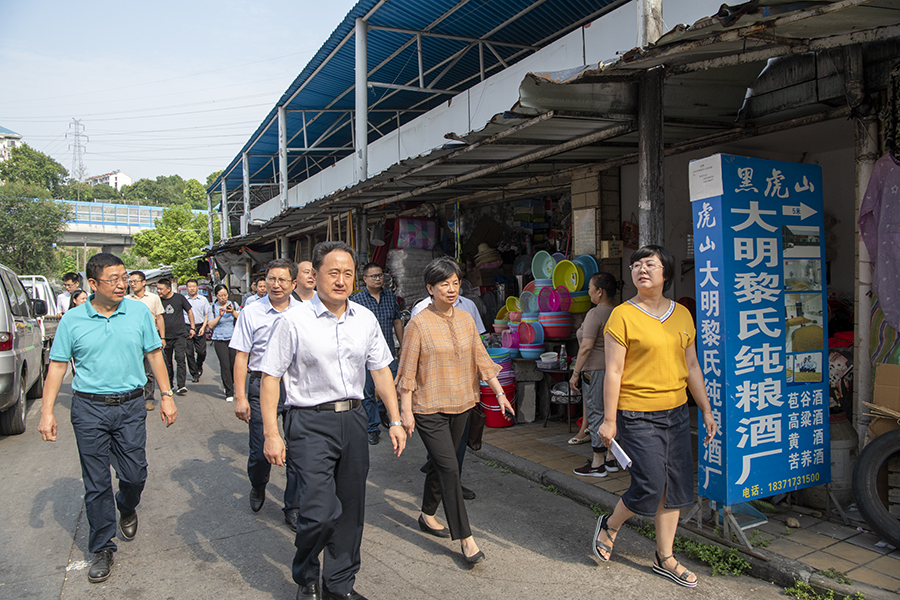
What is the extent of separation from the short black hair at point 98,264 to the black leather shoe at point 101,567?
1746 mm

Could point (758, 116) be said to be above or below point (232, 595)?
above

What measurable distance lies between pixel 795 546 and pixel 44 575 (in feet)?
15.4

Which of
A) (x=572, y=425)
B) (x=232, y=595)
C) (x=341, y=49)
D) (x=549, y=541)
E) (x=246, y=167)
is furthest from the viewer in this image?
(x=246, y=167)

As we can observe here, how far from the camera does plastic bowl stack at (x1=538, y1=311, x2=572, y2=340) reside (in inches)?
290

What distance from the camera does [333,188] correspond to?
14.2 metres

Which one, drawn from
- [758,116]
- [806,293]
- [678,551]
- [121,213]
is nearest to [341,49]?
[758,116]

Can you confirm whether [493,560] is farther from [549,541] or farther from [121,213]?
[121,213]

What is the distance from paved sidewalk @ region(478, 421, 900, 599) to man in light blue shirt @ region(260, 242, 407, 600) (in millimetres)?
2320

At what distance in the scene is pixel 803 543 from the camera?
3770 mm

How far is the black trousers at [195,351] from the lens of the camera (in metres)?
10.4

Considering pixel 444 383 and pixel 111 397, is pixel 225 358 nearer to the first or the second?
pixel 111 397

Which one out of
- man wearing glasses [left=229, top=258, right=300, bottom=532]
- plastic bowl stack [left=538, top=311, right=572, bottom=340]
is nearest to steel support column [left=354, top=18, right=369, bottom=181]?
plastic bowl stack [left=538, top=311, right=572, bottom=340]

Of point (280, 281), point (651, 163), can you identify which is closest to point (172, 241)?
point (280, 281)

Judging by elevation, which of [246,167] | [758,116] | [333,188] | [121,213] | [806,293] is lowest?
[806,293]
